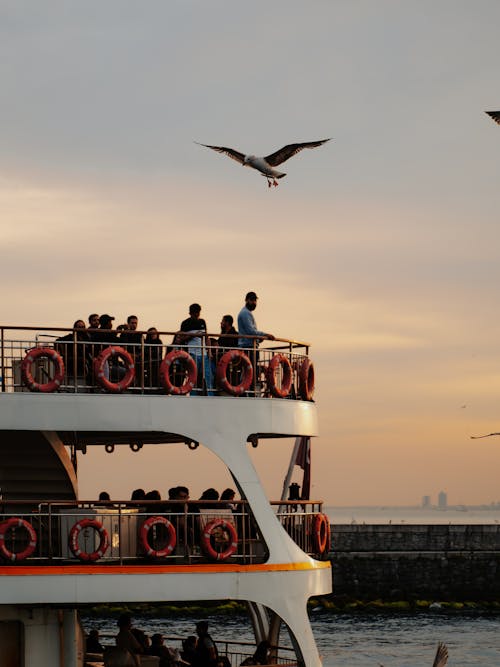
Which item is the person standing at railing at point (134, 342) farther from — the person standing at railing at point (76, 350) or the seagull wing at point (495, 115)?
the seagull wing at point (495, 115)

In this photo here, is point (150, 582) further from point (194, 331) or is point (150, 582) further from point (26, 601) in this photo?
point (194, 331)

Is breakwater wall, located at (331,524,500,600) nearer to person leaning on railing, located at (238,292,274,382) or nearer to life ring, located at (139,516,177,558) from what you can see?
person leaning on railing, located at (238,292,274,382)

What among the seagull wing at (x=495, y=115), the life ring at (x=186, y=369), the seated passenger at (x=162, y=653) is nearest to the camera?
the life ring at (x=186, y=369)

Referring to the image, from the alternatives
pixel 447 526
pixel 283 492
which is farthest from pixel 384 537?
pixel 283 492

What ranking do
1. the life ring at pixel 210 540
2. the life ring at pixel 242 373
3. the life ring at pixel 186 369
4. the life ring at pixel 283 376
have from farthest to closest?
the life ring at pixel 283 376
the life ring at pixel 242 373
the life ring at pixel 186 369
the life ring at pixel 210 540

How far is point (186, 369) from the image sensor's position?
20.9 m

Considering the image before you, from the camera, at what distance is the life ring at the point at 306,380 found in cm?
2270

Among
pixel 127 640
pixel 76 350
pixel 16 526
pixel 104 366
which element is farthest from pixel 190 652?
pixel 76 350

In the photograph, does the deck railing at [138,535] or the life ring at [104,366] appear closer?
the deck railing at [138,535]

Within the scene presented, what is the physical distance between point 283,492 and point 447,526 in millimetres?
56624

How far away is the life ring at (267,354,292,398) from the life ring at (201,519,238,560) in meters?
2.30

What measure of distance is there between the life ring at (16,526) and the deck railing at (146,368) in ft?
6.13

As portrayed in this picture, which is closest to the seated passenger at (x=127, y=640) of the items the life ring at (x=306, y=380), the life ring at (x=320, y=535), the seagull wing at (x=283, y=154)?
the life ring at (x=320, y=535)

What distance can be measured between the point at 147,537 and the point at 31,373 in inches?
112
